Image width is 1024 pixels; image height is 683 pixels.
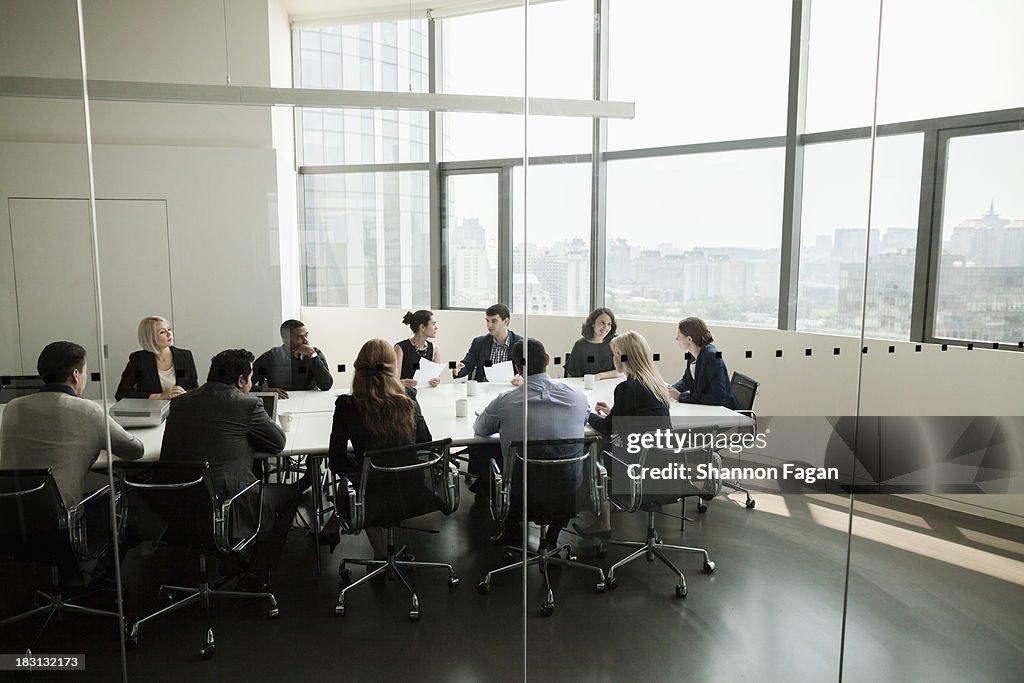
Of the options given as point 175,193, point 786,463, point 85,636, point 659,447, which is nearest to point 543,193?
point 659,447

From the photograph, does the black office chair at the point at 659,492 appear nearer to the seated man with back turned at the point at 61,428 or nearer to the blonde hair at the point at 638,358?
the blonde hair at the point at 638,358

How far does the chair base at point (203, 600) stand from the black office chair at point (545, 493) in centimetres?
84

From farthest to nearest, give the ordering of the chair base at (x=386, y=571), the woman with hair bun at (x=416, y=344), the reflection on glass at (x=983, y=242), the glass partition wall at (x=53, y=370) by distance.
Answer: the reflection on glass at (x=983, y=242)
the chair base at (x=386, y=571)
the woman with hair bun at (x=416, y=344)
the glass partition wall at (x=53, y=370)

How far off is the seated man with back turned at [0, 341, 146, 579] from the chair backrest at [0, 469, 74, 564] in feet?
0.10

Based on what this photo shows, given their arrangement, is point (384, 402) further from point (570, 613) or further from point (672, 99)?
point (672, 99)

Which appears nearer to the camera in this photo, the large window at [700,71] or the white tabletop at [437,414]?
the white tabletop at [437,414]

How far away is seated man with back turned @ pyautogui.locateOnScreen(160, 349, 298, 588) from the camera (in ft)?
7.77

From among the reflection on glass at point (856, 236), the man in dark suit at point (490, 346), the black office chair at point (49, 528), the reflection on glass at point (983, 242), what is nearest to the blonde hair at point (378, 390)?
the man in dark suit at point (490, 346)

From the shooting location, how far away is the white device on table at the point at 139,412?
2363mm

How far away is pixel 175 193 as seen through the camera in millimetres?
2285

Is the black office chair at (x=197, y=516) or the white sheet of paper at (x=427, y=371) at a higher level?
the white sheet of paper at (x=427, y=371)

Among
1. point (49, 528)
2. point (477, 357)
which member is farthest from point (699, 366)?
point (49, 528)
